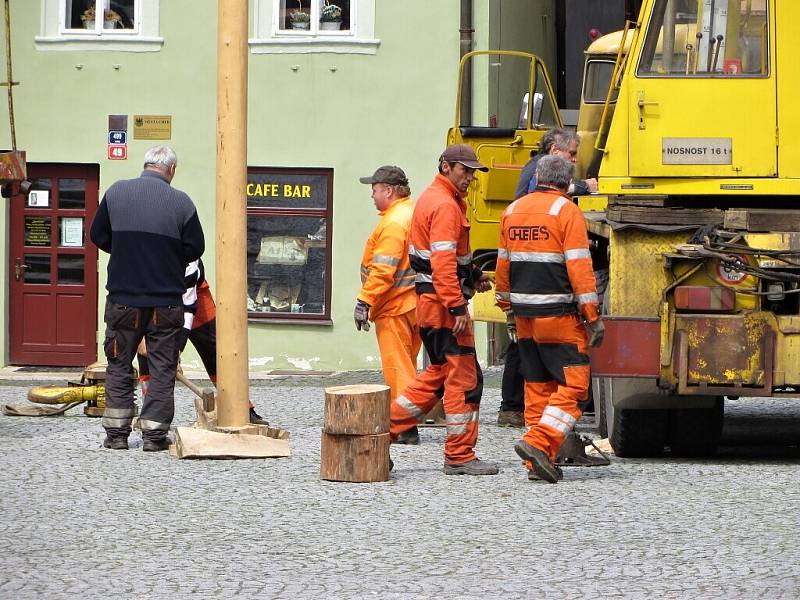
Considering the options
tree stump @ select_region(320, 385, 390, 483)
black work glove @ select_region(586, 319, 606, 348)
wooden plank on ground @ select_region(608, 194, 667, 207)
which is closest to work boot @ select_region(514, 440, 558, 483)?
black work glove @ select_region(586, 319, 606, 348)

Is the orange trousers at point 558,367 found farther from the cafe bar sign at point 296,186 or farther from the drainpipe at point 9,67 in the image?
the cafe bar sign at point 296,186

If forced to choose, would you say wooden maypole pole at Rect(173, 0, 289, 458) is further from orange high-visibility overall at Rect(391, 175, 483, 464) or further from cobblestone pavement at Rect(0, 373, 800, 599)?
orange high-visibility overall at Rect(391, 175, 483, 464)

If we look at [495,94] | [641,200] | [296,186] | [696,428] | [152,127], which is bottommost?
[696,428]

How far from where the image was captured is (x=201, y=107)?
20.0 meters

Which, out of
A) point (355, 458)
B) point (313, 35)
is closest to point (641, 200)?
point (355, 458)

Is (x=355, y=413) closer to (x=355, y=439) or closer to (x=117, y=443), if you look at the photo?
(x=355, y=439)

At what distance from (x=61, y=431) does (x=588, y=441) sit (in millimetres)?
3729

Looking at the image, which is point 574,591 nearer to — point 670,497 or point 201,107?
point 670,497

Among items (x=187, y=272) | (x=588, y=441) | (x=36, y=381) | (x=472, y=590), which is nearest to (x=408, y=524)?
(x=472, y=590)

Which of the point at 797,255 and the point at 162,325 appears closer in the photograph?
the point at 797,255

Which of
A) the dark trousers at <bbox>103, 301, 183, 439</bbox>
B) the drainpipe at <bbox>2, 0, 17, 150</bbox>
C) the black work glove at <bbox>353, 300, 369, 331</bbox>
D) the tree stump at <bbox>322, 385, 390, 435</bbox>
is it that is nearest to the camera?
the tree stump at <bbox>322, 385, 390, 435</bbox>

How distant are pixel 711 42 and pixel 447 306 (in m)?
2.42

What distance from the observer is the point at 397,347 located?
1162 centimetres

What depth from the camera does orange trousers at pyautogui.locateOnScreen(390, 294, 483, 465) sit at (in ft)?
32.6
